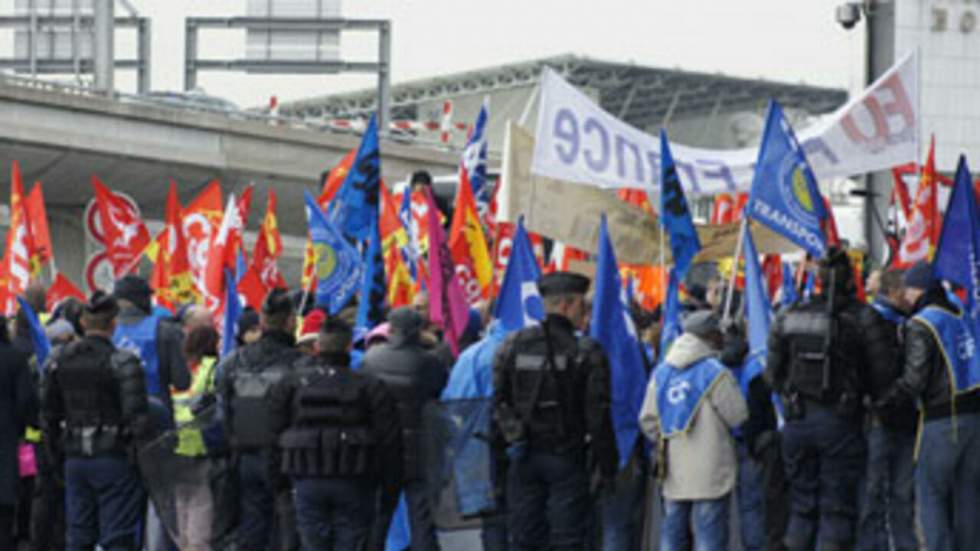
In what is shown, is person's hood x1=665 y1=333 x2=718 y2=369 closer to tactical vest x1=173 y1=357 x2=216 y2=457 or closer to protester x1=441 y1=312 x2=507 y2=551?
protester x1=441 y1=312 x2=507 y2=551

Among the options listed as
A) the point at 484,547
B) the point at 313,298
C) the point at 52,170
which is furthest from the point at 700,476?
the point at 52,170

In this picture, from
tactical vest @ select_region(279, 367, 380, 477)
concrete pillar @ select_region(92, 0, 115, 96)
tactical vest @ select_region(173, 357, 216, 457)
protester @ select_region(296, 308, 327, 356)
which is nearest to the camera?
tactical vest @ select_region(279, 367, 380, 477)

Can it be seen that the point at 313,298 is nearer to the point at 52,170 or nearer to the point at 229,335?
the point at 229,335

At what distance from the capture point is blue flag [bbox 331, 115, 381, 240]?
16.2 meters

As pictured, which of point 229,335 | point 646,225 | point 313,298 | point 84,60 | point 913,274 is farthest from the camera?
point 84,60

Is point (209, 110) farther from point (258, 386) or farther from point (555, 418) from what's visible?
point (555, 418)

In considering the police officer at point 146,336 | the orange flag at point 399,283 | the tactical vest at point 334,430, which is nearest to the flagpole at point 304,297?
the orange flag at point 399,283

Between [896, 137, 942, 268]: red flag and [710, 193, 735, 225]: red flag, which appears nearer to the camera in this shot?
[896, 137, 942, 268]: red flag

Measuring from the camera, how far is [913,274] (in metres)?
13.1

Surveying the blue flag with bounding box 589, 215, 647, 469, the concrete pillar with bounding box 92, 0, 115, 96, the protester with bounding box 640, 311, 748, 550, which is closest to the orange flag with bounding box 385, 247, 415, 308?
the blue flag with bounding box 589, 215, 647, 469

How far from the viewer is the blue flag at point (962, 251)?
1267 centimetres

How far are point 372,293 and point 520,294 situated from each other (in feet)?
4.43

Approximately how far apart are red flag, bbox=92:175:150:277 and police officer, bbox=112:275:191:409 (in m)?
6.57

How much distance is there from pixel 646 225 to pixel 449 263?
5.38 ft
